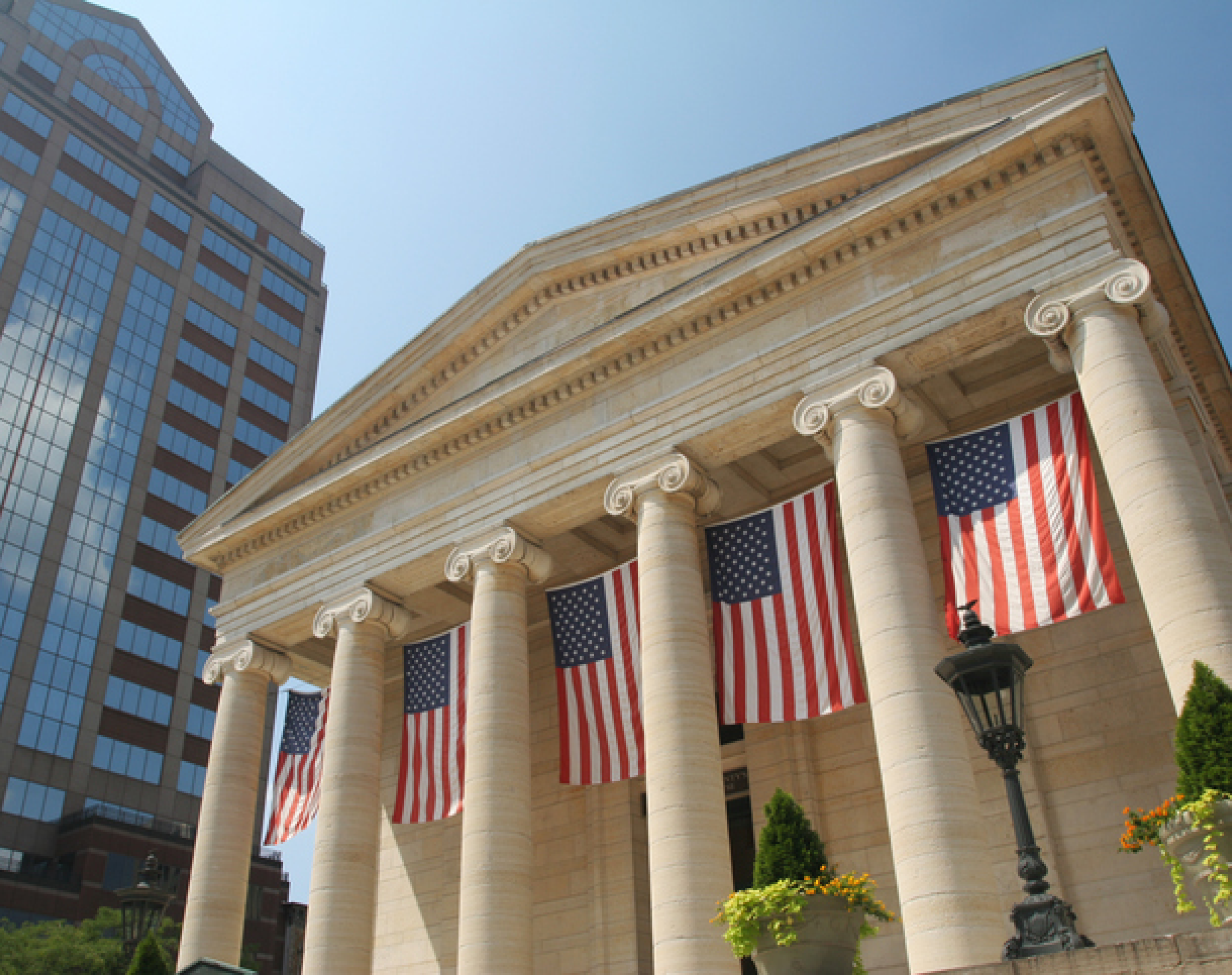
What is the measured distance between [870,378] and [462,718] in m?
9.91

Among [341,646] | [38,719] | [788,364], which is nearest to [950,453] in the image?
[788,364]

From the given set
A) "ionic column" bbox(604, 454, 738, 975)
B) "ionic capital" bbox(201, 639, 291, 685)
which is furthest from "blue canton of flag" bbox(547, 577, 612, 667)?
"ionic capital" bbox(201, 639, 291, 685)

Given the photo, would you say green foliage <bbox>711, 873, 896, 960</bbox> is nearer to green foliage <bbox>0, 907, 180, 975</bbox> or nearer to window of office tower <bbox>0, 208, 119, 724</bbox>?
green foliage <bbox>0, 907, 180, 975</bbox>

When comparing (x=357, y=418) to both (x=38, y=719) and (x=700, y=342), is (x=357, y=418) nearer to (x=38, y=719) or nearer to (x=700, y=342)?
(x=700, y=342)

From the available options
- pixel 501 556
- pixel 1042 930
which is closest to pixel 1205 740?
pixel 1042 930

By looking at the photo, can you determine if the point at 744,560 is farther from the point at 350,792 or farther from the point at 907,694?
the point at 350,792

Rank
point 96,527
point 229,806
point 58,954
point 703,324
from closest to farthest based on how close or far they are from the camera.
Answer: point 703,324
point 229,806
point 58,954
point 96,527

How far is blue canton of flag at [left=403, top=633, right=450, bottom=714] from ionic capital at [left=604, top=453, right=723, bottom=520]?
193 inches

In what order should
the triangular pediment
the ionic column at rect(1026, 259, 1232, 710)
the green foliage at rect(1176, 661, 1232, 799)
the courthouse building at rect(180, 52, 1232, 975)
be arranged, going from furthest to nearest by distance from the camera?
1. the triangular pediment
2. the courthouse building at rect(180, 52, 1232, 975)
3. the ionic column at rect(1026, 259, 1232, 710)
4. the green foliage at rect(1176, 661, 1232, 799)

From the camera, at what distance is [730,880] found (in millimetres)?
15734

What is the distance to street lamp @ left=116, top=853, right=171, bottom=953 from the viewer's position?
56.4 feet

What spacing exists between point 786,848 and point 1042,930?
346cm

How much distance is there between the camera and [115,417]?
68000 millimetres

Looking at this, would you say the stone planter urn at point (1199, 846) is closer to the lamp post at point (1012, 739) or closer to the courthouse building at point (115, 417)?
the lamp post at point (1012, 739)
